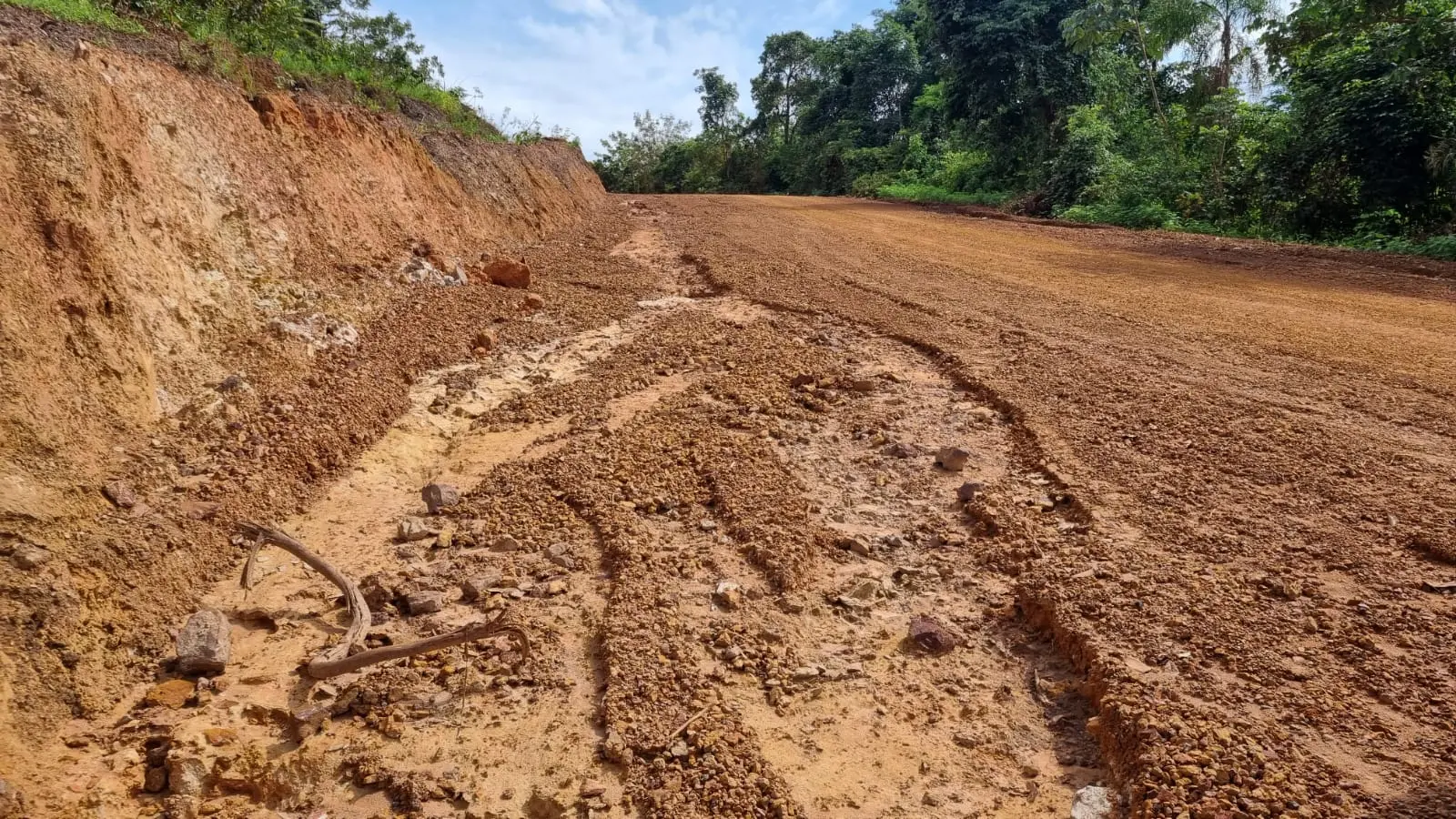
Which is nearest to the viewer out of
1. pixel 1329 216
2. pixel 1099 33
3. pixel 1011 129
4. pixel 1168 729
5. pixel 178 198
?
pixel 1168 729

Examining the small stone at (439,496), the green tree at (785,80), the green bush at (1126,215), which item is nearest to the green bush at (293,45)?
the small stone at (439,496)

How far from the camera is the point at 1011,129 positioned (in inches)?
813

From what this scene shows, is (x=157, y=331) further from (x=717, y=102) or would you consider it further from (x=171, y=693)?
(x=717, y=102)

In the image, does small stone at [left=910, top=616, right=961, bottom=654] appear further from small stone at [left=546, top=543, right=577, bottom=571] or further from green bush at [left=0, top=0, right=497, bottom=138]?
green bush at [left=0, top=0, right=497, bottom=138]

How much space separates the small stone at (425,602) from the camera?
3227mm

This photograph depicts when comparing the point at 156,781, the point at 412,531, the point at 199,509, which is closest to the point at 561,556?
the point at 412,531

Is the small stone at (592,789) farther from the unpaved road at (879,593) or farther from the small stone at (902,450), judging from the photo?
the small stone at (902,450)

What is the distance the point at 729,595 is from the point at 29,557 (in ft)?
8.06

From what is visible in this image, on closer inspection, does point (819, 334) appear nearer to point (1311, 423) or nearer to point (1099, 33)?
point (1311, 423)

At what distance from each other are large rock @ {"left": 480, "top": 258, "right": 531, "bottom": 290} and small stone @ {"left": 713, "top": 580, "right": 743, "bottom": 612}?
553 cm

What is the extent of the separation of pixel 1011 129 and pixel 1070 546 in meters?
19.8

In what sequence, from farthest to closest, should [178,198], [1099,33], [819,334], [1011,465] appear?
[1099,33] → [819,334] → [178,198] → [1011,465]

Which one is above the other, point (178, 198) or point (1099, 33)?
point (1099, 33)

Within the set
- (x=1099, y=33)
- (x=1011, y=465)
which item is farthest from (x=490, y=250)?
(x=1099, y=33)
